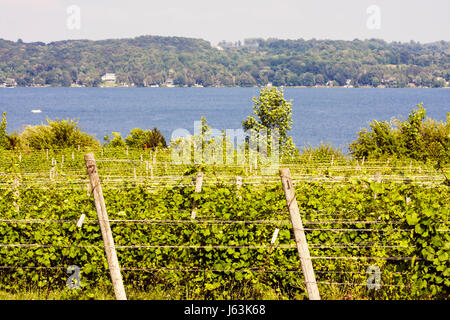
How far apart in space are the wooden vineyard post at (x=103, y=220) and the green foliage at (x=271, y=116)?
32.1 metres

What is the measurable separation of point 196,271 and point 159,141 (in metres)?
38.2

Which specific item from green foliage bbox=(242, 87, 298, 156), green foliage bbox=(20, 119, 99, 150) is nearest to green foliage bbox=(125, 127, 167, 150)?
green foliage bbox=(20, 119, 99, 150)

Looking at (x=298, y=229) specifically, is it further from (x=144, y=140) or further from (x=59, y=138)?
(x=144, y=140)

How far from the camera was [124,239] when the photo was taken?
600cm

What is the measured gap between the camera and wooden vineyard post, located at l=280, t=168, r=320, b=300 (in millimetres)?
4629

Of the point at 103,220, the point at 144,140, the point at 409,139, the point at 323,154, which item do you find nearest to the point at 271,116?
the point at 323,154

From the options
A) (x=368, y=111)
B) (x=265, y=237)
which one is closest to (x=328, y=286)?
(x=265, y=237)

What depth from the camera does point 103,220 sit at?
194 inches

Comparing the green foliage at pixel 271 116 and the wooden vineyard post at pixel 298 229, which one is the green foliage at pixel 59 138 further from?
the wooden vineyard post at pixel 298 229

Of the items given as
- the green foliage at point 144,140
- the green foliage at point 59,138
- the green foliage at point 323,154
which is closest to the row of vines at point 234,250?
the green foliage at point 323,154

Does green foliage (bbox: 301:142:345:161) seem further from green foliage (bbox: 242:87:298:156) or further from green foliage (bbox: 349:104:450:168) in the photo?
green foliage (bbox: 242:87:298:156)

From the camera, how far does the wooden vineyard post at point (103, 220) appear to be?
4.86 m

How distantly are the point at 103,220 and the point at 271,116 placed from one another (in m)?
33.2

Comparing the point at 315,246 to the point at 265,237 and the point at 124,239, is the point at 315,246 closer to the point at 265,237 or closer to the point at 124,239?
the point at 265,237
